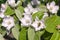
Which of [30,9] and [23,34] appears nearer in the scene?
[23,34]

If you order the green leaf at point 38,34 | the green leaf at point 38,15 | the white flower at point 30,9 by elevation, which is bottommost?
the green leaf at point 38,34

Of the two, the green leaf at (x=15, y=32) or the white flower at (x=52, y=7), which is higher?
the white flower at (x=52, y=7)

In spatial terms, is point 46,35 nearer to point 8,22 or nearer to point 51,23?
point 51,23

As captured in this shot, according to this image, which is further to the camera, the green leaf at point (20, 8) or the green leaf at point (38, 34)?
the green leaf at point (20, 8)

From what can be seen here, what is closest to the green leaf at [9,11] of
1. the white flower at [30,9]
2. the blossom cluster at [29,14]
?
the blossom cluster at [29,14]

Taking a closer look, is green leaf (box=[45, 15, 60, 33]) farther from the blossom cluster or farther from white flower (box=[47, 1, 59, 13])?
white flower (box=[47, 1, 59, 13])

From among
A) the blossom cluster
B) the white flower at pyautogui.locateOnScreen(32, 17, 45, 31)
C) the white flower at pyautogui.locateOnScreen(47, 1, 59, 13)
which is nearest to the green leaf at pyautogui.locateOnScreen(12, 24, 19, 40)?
the blossom cluster

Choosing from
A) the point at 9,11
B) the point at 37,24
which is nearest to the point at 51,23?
the point at 37,24

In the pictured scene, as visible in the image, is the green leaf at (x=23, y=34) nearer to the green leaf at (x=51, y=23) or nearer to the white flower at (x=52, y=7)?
the green leaf at (x=51, y=23)
